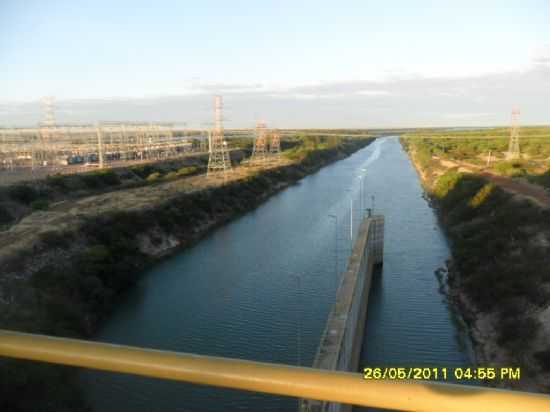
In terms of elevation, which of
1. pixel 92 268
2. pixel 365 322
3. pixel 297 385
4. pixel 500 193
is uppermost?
pixel 297 385

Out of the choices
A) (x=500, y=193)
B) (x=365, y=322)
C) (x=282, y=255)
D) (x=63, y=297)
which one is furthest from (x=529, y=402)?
(x=500, y=193)

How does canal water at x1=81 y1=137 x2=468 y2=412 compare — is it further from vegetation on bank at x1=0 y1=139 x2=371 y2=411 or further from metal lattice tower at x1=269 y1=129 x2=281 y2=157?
metal lattice tower at x1=269 y1=129 x2=281 y2=157

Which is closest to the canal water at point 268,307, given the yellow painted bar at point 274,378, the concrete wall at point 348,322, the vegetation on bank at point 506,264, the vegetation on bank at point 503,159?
the concrete wall at point 348,322

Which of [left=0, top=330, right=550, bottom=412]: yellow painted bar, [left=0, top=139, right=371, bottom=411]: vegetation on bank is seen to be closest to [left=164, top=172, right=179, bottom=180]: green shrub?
[left=0, top=139, right=371, bottom=411]: vegetation on bank

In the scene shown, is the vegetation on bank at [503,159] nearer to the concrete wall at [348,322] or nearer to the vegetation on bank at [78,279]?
the concrete wall at [348,322]

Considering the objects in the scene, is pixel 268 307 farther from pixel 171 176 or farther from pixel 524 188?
pixel 171 176

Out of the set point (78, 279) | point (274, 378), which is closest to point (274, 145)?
point (78, 279)

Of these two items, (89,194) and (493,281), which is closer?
(493,281)

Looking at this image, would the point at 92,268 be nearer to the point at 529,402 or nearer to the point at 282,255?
the point at 282,255
